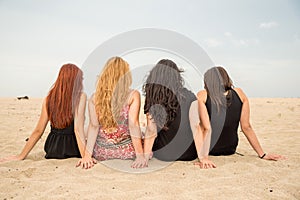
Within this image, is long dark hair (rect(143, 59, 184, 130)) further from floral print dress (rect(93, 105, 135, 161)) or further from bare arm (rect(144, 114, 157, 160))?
floral print dress (rect(93, 105, 135, 161))

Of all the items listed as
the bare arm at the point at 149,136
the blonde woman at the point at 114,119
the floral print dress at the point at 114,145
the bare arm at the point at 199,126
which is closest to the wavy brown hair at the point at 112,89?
the blonde woman at the point at 114,119

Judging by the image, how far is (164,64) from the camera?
13.2 ft

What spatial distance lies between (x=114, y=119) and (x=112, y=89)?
39cm

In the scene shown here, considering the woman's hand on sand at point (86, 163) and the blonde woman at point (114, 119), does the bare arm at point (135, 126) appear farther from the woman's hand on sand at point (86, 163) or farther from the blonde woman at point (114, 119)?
the woman's hand on sand at point (86, 163)

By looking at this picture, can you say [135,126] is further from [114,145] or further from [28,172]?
[28,172]

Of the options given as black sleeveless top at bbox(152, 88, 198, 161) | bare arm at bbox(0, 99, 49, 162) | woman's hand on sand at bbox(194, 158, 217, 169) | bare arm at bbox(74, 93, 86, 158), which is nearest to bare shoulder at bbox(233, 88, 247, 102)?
black sleeveless top at bbox(152, 88, 198, 161)

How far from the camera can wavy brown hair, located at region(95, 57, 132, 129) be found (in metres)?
3.90

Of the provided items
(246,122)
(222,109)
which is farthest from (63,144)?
(246,122)

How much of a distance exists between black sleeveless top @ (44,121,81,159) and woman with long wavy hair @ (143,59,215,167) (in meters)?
1.04

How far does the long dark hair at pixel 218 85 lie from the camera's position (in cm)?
410

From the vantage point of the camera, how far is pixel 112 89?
12.8 feet

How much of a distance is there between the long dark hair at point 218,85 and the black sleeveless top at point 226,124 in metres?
0.06

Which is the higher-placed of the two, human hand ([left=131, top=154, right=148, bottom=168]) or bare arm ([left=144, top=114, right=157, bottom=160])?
bare arm ([left=144, top=114, right=157, bottom=160])

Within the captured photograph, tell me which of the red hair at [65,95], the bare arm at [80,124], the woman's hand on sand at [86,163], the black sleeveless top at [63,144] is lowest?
the woman's hand on sand at [86,163]
